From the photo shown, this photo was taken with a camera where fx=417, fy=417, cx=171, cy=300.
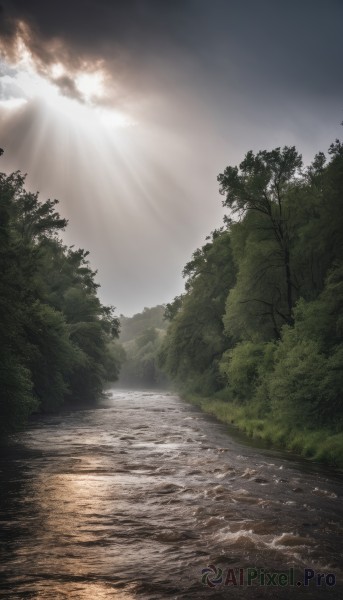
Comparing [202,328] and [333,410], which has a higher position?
[202,328]

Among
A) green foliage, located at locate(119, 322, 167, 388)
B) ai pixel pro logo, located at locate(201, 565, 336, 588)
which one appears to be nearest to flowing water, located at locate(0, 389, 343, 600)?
ai pixel pro logo, located at locate(201, 565, 336, 588)

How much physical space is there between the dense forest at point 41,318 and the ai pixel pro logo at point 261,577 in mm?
14659

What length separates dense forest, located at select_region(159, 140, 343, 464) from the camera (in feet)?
62.5

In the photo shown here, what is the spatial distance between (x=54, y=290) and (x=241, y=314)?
2760 centimetres

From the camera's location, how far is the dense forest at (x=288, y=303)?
1905 centimetres

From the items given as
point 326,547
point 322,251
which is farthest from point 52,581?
point 322,251

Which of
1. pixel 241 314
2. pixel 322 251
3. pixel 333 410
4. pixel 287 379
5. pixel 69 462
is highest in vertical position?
pixel 322 251

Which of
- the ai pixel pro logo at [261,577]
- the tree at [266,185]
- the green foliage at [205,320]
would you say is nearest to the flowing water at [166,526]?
the ai pixel pro logo at [261,577]

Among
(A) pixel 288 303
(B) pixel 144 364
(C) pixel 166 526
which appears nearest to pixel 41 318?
(A) pixel 288 303

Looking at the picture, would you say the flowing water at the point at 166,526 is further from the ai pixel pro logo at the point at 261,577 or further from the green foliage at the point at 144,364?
the green foliage at the point at 144,364

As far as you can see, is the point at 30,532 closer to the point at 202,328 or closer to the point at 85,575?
the point at 85,575

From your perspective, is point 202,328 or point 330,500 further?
point 202,328

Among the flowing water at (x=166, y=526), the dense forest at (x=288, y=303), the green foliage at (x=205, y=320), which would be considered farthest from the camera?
the green foliage at (x=205, y=320)

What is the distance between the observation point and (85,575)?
6535mm
